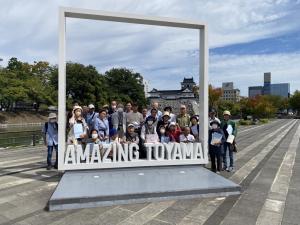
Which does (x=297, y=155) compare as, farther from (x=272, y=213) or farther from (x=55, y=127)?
(x=55, y=127)

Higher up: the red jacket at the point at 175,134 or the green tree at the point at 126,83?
the green tree at the point at 126,83

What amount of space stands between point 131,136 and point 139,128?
42 centimetres

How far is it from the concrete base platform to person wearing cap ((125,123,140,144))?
0.82m

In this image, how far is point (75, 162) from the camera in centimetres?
762

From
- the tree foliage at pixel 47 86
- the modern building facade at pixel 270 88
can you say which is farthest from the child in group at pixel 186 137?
the modern building facade at pixel 270 88

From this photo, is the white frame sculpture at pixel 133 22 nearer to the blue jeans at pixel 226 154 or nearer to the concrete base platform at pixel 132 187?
the concrete base platform at pixel 132 187

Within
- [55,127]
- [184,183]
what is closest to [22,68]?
[55,127]

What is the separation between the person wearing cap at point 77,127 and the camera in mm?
8258

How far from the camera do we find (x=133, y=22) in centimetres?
813

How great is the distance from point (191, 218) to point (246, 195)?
184cm

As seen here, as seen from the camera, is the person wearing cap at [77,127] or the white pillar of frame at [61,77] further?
the person wearing cap at [77,127]

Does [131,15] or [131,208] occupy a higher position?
[131,15]

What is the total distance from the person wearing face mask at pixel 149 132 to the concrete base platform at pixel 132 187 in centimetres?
83

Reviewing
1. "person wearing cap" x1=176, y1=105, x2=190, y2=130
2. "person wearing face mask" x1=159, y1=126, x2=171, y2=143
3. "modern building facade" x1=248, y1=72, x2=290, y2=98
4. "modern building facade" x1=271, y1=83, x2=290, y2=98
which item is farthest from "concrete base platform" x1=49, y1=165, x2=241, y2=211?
"modern building facade" x1=271, y1=83, x2=290, y2=98
